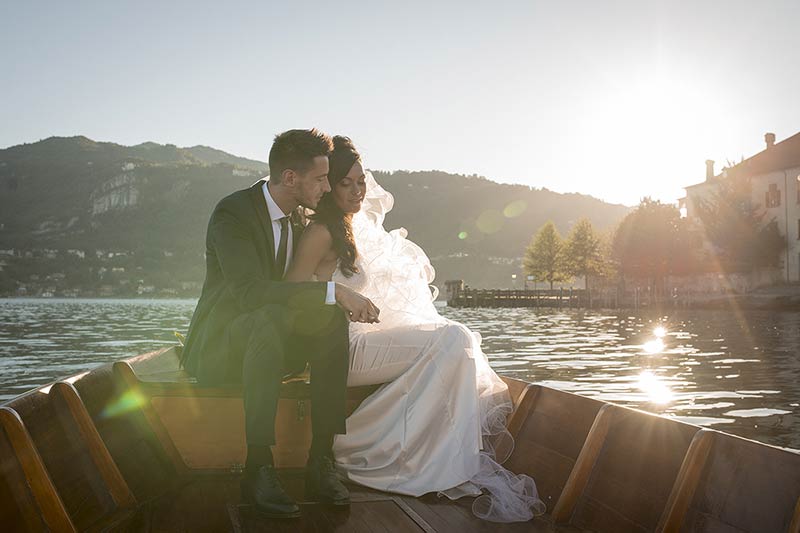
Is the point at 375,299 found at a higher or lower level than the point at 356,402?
higher

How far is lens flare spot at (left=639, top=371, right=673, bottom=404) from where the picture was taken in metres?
10.9

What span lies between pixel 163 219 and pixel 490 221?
236ft

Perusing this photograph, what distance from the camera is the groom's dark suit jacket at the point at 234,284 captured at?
3.41 m

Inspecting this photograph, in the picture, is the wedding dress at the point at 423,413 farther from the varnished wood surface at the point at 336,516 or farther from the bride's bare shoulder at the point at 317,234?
the bride's bare shoulder at the point at 317,234

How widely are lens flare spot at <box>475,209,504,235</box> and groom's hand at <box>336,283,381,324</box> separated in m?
157

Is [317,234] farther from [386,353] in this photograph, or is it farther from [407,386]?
[407,386]

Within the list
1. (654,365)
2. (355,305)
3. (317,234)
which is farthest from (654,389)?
(355,305)

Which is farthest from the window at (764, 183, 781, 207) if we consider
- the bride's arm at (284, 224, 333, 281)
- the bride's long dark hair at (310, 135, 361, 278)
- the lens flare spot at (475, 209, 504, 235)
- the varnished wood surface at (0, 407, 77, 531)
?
the lens flare spot at (475, 209, 504, 235)

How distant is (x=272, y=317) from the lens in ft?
10.9

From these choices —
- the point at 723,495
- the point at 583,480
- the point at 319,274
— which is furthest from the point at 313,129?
the point at 723,495

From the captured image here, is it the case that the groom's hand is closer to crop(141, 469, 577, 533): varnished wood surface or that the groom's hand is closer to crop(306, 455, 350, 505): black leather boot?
crop(306, 455, 350, 505): black leather boot

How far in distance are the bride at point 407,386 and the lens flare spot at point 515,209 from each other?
165m

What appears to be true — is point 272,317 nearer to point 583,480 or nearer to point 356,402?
point 356,402

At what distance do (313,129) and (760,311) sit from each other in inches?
1773
